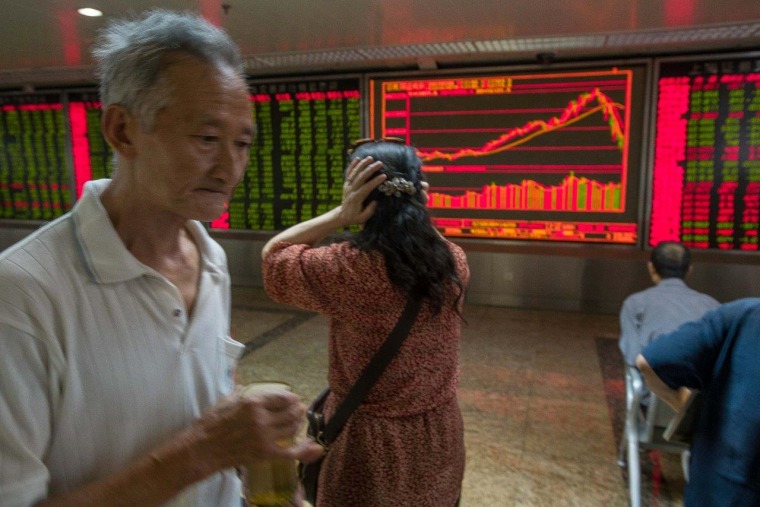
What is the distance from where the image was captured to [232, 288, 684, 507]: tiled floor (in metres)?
2.37

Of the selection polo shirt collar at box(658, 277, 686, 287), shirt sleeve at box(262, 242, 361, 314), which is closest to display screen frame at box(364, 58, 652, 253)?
polo shirt collar at box(658, 277, 686, 287)

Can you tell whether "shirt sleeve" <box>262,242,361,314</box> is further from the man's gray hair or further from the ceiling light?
the ceiling light

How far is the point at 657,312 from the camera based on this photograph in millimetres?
2312

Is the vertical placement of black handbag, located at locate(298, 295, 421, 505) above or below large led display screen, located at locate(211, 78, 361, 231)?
below

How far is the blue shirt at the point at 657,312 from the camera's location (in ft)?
7.39

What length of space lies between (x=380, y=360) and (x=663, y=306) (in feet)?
5.40

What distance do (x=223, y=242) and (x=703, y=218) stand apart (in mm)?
4791

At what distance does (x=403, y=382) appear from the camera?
134 cm

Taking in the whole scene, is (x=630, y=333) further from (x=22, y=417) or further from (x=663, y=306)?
(x=22, y=417)

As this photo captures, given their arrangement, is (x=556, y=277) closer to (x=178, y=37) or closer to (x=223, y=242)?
(x=223, y=242)

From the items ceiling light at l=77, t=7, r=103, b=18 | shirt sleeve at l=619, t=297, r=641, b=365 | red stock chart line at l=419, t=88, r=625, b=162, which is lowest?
shirt sleeve at l=619, t=297, r=641, b=365

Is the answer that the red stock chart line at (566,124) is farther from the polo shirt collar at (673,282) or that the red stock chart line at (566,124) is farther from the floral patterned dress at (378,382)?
the floral patterned dress at (378,382)

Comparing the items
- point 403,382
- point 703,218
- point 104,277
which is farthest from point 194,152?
point 703,218

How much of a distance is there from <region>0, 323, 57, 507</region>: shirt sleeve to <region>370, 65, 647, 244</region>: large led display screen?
4.39 meters
